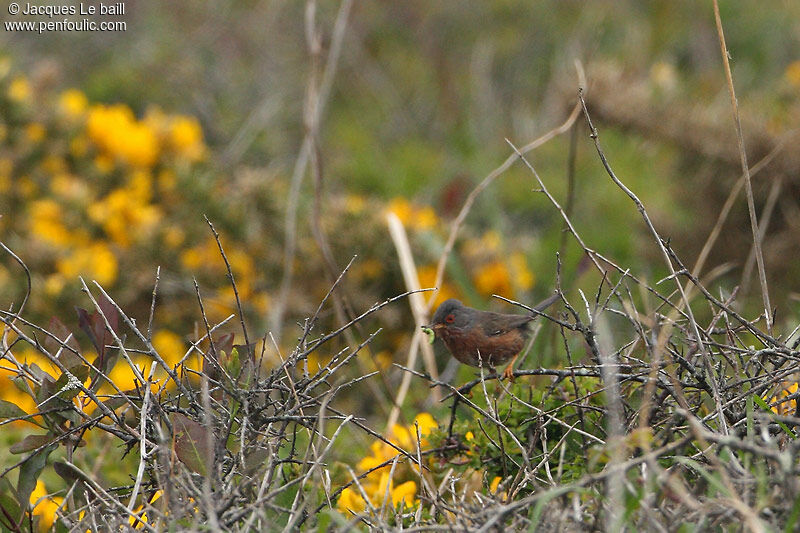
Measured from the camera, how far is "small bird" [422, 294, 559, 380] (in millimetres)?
2854

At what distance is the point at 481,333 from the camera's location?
2.88 metres

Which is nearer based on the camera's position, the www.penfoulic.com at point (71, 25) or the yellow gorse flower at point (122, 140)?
the yellow gorse flower at point (122, 140)

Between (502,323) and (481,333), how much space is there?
163 mm

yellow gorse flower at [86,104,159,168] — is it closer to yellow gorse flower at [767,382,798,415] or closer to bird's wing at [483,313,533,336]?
bird's wing at [483,313,533,336]

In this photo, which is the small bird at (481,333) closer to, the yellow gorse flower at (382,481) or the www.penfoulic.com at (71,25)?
the yellow gorse flower at (382,481)

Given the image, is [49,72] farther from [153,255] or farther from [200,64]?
[200,64]

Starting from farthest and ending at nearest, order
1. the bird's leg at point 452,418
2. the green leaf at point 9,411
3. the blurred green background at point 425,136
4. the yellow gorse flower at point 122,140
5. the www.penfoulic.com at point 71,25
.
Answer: the www.penfoulic.com at point 71,25
the yellow gorse flower at point 122,140
the blurred green background at point 425,136
the bird's leg at point 452,418
the green leaf at point 9,411

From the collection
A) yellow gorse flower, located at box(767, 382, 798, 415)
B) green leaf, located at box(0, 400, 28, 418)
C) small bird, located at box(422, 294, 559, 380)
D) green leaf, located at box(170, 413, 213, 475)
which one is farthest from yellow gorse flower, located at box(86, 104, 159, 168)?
yellow gorse flower, located at box(767, 382, 798, 415)

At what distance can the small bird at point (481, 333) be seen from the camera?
2.85 meters

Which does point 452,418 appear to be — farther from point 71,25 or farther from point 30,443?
point 71,25

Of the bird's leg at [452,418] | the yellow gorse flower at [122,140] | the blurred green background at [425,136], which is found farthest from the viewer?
the yellow gorse flower at [122,140]

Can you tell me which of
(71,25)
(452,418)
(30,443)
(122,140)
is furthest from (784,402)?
(71,25)

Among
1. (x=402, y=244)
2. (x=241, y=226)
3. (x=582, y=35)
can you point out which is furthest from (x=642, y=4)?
(x=402, y=244)

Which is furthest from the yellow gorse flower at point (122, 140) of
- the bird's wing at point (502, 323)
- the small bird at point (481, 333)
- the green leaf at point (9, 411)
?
the green leaf at point (9, 411)
